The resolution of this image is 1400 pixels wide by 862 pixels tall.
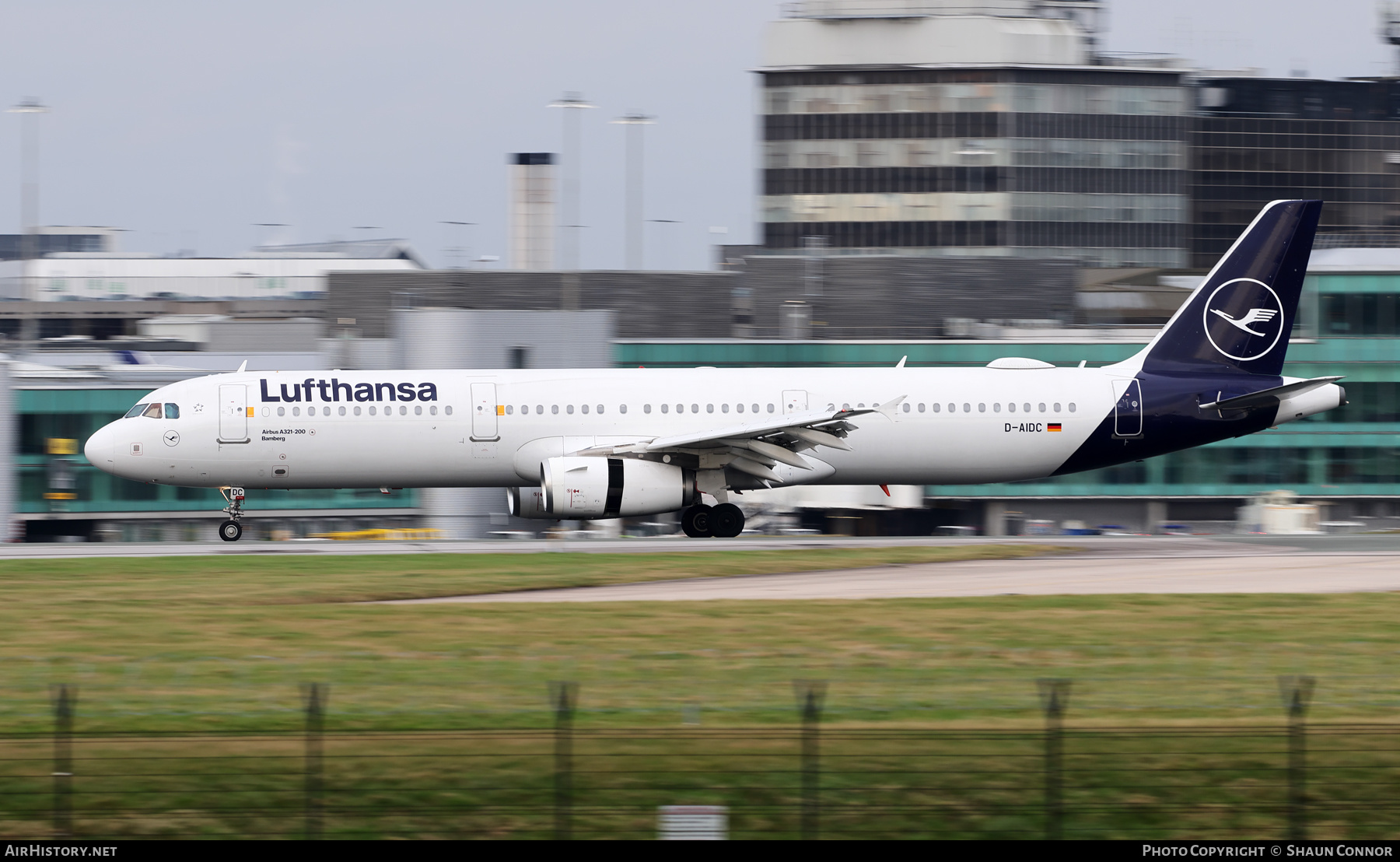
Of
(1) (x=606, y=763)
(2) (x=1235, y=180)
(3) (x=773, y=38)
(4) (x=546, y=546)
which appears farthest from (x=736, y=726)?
(2) (x=1235, y=180)

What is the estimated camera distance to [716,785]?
38.2 ft

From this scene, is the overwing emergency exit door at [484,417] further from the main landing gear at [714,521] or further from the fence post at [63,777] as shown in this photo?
the fence post at [63,777]

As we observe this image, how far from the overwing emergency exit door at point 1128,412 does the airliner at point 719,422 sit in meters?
0.04

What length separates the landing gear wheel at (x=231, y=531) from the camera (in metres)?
37.0

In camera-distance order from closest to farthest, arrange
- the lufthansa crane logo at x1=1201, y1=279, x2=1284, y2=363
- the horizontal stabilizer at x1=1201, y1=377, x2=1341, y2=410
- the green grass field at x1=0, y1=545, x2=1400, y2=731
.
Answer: the green grass field at x1=0, y1=545, x2=1400, y2=731 → the horizontal stabilizer at x1=1201, y1=377, x2=1341, y2=410 → the lufthansa crane logo at x1=1201, y1=279, x2=1284, y2=363

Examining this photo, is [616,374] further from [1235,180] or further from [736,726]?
[1235,180]

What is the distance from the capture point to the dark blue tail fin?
125 ft

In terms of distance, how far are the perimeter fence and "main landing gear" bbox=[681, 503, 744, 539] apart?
956 inches

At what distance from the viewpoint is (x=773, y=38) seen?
434 feet

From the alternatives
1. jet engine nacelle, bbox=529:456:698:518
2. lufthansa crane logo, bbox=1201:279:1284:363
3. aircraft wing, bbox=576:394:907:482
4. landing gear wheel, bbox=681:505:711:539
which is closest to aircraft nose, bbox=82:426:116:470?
jet engine nacelle, bbox=529:456:698:518

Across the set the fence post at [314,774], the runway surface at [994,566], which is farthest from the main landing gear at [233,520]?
the fence post at [314,774]

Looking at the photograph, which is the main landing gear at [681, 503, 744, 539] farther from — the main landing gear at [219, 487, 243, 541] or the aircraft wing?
the main landing gear at [219, 487, 243, 541]

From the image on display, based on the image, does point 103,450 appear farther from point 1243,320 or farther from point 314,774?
point 314,774

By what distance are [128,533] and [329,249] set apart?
11794 cm
